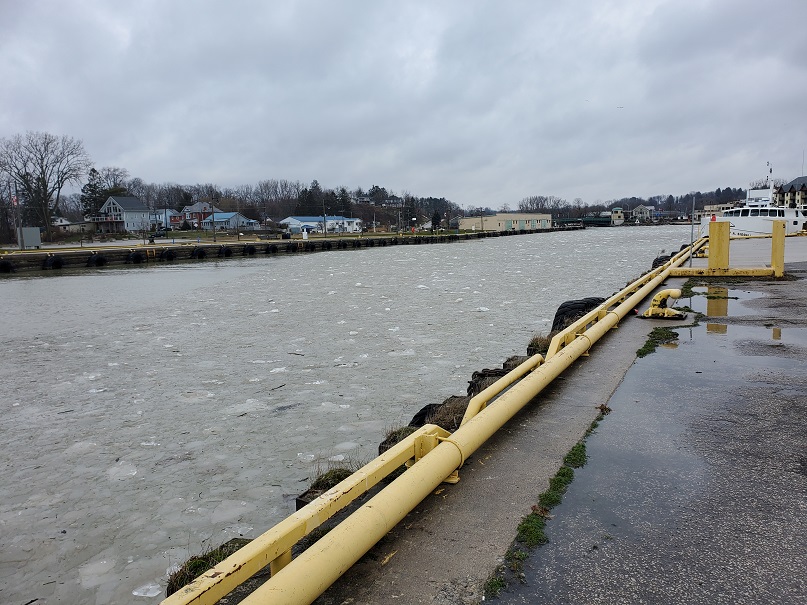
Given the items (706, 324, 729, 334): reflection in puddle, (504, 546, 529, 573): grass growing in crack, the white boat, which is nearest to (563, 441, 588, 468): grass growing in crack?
(504, 546, 529, 573): grass growing in crack

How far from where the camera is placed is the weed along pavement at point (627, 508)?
8.03 feet

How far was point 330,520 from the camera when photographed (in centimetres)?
308

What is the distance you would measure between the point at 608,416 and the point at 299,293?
53.5 ft

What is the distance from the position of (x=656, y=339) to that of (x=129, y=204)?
107 m

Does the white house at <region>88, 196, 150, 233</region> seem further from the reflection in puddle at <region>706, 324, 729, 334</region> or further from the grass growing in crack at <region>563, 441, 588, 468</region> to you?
the grass growing in crack at <region>563, 441, 588, 468</region>

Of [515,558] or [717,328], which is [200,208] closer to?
[717,328]

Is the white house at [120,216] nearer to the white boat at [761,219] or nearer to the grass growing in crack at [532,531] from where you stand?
the white boat at [761,219]

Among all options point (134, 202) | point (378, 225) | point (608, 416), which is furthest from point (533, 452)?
point (378, 225)

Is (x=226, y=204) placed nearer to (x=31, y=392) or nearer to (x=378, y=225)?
(x=378, y=225)

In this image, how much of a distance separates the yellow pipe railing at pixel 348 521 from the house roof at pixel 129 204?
10623cm

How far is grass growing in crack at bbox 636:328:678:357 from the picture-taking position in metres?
6.66

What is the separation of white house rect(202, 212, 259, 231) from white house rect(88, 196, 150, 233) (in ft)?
36.0

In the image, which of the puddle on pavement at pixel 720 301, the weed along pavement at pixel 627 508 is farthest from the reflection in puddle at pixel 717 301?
the weed along pavement at pixel 627 508

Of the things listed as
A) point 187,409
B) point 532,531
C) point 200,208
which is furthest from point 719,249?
point 200,208
